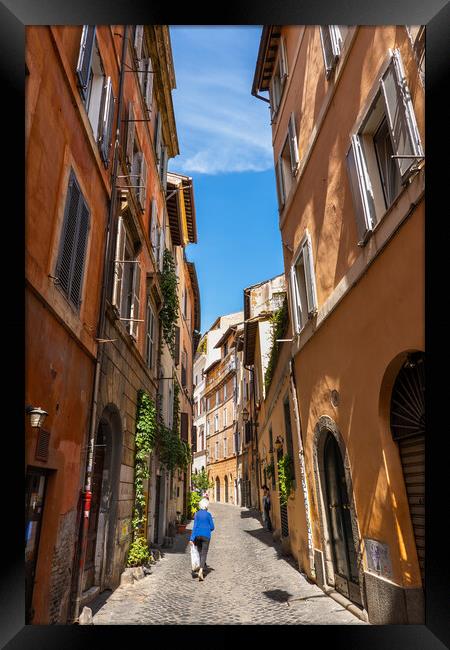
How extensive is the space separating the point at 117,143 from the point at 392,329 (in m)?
5.92

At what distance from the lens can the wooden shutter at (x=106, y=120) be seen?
725cm

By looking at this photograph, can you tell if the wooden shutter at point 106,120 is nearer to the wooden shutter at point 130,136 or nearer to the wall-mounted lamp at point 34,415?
the wooden shutter at point 130,136

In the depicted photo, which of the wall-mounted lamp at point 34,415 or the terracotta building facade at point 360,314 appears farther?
the terracotta building facade at point 360,314

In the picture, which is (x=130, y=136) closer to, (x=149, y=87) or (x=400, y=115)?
(x=149, y=87)

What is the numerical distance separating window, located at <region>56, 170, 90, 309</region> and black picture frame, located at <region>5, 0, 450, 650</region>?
6.77ft

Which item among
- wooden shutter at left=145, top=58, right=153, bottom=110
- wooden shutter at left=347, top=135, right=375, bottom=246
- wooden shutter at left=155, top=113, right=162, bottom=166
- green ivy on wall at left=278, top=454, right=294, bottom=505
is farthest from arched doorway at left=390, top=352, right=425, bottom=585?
wooden shutter at left=155, top=113, right=162, bottom=166

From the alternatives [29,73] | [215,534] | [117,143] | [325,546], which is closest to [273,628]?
[325,546]

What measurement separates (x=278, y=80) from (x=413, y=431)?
385 inches

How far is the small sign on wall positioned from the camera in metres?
4.94

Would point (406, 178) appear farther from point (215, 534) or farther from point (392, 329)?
point (215, 534)

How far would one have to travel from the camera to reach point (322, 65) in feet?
24.8

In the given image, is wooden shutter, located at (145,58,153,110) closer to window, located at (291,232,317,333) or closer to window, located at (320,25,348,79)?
window, located at (320,25,348,79)
